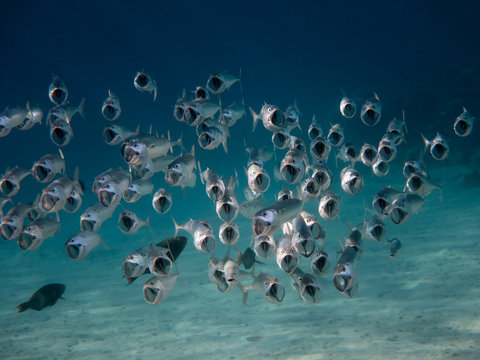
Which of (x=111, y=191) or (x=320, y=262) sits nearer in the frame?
(x=320, y=262)

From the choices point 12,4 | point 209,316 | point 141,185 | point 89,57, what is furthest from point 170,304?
point 89,57

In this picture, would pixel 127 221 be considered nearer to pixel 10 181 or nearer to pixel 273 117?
pixel 10 181

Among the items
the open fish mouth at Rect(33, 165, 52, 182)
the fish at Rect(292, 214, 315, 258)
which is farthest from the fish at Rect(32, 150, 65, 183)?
the fish at Rect(292, 214, 315, 258)

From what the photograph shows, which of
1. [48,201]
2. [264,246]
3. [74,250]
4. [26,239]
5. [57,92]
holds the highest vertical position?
[57,92]

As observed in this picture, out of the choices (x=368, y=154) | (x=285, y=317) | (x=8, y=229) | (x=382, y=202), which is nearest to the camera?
(x=382, y=202)

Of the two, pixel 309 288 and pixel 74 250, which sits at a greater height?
pixel 74 250

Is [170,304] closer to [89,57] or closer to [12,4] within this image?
[12,4]

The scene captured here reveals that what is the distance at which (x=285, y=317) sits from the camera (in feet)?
15.6

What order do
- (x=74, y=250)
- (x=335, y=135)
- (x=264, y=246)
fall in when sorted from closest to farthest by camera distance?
1. (x=264, y=246)
2. (x=74, y=250)
3. (x=335, y=135)

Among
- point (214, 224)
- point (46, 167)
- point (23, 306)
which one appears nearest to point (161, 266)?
point (46, 167)

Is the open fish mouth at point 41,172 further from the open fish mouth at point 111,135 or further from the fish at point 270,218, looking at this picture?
the fish at point 270,218

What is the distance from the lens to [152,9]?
2709 centimetres

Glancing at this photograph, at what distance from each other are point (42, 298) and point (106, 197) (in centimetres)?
235

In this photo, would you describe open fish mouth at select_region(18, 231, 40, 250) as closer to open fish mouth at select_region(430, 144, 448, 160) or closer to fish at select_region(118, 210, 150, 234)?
fish at select_region(118, 210, 150, 234)
